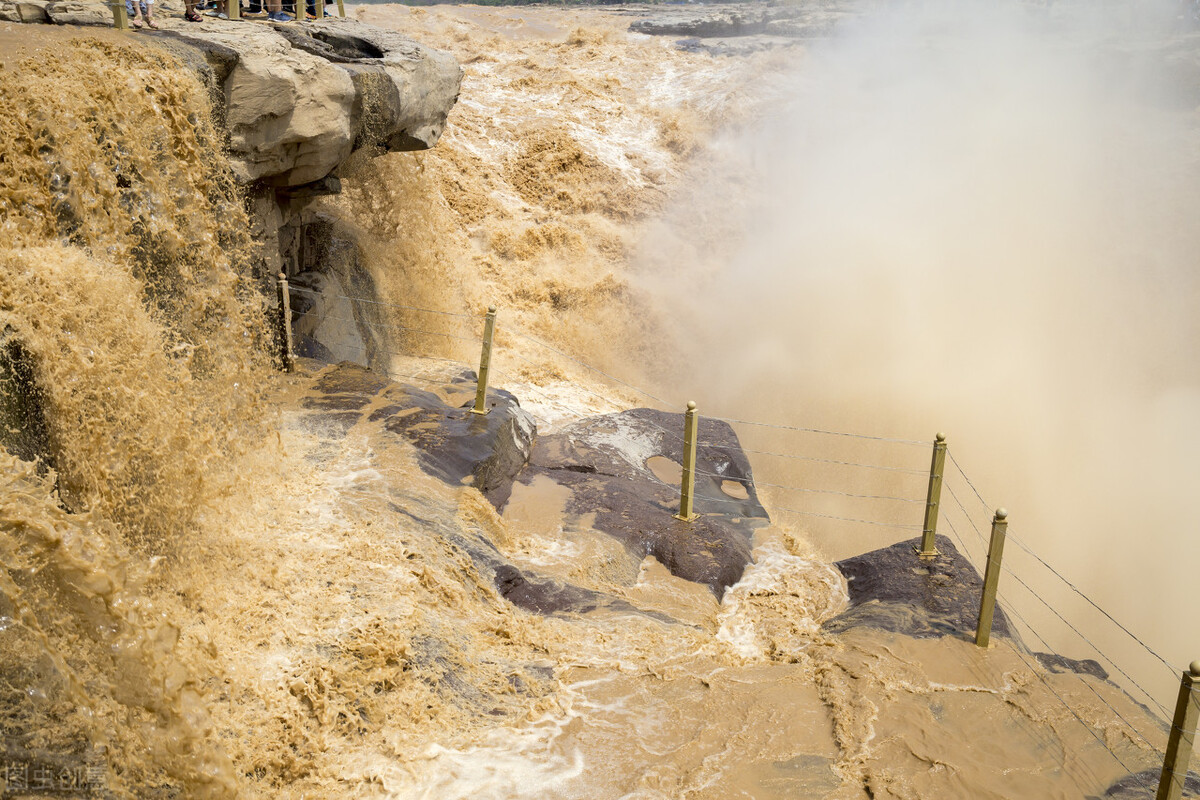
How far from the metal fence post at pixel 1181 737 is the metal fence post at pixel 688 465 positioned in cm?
353

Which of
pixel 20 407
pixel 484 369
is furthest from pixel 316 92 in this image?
pixel 20 407

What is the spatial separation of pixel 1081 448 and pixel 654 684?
8.92 metres

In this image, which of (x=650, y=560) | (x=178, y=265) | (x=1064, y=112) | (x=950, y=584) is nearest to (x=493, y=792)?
(x=650, y=560)

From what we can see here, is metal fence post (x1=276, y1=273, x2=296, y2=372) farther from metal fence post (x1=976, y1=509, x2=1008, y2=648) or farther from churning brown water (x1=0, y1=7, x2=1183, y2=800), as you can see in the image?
metal fence post (x1=976, y1=509, x2=1008, y2=648)

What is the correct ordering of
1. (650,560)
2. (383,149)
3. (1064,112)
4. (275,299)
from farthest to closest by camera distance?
(1064,112) → (383,149) → (275,299) → (650,560)

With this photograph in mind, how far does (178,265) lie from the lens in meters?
5.93

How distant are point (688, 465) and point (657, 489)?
2.61 feet

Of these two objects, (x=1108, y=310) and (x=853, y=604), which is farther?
(x=1108, y=310)

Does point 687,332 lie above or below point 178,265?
below

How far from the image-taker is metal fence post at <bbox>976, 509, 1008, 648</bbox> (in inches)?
195

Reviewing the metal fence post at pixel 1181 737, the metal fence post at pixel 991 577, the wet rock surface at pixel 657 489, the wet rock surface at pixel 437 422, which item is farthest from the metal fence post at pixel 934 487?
the wet rock surface at pixel 437 422

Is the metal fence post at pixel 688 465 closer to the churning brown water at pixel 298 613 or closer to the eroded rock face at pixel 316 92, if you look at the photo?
the churning brown water at pixel 298 613

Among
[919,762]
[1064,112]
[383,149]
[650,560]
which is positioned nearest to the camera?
[919,762]

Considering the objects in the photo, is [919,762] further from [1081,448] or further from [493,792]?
[1081,448]
